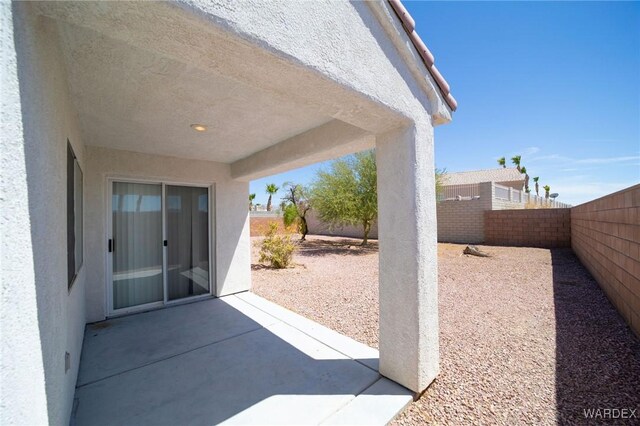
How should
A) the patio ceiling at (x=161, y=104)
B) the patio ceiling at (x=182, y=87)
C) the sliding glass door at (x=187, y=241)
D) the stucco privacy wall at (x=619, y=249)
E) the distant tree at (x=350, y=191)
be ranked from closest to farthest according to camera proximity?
the patio ceiling at (x=182, y=87) → the patio ceiling at (x=161, y=104) → the stucco privacy wall at (x=619, y=249) → the sliding glass door at (x=187, y=241) → the distant tree at (x=350, y=191)

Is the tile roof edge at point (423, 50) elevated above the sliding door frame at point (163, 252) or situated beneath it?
elevated above

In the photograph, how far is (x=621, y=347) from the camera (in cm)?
353

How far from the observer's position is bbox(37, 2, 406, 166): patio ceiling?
1455 mm

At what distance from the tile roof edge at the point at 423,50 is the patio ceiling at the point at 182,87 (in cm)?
76

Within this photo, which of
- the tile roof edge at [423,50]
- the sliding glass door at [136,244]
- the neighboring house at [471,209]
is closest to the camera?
the tile roof edge at [423,50]

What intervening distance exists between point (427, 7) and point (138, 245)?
7.31 m

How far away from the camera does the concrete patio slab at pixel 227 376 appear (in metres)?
2.58

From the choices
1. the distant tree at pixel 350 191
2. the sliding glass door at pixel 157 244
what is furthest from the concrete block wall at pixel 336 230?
the sliding glass door at pixel 157 244

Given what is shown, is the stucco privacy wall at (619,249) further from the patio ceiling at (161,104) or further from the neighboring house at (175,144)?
the patio ceiling at (161,104)

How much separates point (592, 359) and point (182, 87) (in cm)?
576

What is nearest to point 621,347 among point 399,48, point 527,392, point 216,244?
point 527,392

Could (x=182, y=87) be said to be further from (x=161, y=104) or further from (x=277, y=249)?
(x=277, y=249)

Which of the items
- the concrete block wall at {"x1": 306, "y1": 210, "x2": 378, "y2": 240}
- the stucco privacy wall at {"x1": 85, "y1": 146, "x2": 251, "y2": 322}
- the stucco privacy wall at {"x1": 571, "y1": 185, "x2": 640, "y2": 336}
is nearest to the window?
the stucco privacy wall at {"x1": 85, "y1": 146, "x2": 251, "y2": 322}

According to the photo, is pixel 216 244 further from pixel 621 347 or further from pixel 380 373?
pixel 621 347
